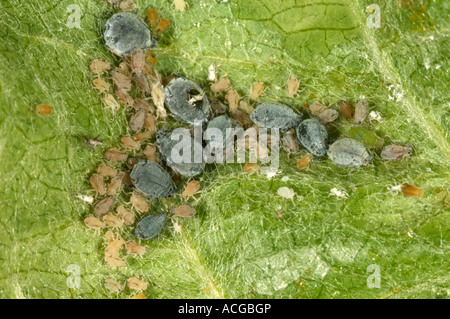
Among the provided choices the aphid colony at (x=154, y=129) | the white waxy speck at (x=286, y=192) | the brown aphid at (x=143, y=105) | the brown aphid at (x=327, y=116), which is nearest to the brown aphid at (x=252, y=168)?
the aphid colony at (x=154, y=129)

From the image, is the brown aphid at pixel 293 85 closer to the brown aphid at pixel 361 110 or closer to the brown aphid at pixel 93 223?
the brown aphid at pixel 361 110

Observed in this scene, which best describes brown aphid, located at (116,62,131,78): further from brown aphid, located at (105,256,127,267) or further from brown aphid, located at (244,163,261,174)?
brown aphid, located at (105,256,127,267)

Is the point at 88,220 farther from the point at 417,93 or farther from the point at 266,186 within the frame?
the point at 417,93

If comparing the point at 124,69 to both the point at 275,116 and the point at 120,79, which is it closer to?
the point at 120,79

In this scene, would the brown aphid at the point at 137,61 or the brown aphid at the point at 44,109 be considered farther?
the brown aphid at the point at 137,61

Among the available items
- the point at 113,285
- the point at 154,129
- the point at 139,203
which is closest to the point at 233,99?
the point at 154,129

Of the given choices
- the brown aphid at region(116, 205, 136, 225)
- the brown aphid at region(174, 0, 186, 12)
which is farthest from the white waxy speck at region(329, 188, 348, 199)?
the brown aphid at region(174, 0, 186, 12)
